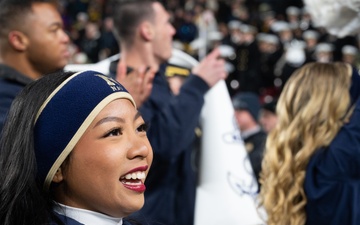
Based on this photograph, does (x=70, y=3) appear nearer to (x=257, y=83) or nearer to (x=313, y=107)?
(x=257, y=83)

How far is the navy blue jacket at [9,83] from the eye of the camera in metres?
3.17

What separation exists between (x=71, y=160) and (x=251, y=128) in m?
4.65

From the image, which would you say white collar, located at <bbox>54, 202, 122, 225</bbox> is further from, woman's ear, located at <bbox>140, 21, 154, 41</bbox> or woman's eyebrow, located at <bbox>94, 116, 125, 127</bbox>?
woman's ear, located at <bbox>140, 21, 154, 41</bbox>

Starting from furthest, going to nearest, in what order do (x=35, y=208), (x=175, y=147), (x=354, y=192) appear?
1. (x=175, y=147)
2. (x=354, y=192)
3. (x=35, y=208)

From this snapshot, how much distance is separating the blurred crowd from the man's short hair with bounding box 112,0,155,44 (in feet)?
27.1

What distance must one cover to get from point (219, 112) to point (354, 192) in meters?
0.98

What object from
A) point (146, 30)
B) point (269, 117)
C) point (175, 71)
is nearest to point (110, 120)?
point (146, 30)

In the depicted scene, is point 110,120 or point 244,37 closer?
point 110,120

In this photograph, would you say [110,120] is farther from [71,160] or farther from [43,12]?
[43,12]

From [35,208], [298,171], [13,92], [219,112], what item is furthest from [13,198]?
[219,112]

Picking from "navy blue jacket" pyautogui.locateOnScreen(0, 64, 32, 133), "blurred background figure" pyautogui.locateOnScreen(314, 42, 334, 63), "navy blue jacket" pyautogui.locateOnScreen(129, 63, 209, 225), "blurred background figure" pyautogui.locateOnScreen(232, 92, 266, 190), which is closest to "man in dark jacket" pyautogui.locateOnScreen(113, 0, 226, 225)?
"navy blue jacket" pyautogui.locateOnScreen(129, 63, 209, 225)

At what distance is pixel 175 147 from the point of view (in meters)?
3.74

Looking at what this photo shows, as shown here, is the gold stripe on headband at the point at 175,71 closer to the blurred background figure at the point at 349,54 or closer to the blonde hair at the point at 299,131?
the blonde hair at the point at 299,131

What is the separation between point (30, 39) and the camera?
3492 millimetres
